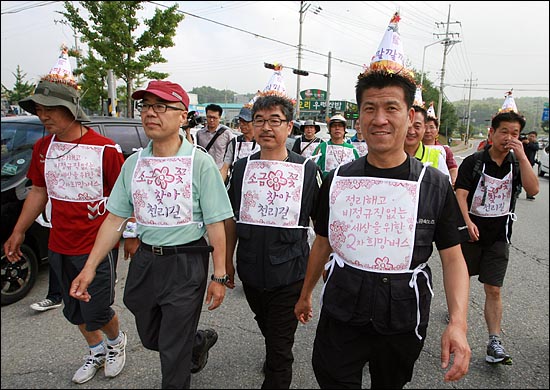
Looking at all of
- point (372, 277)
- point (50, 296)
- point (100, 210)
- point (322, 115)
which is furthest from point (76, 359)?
point (322, 115)

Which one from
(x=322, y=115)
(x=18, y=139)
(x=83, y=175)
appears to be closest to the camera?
(x=83, y=175)

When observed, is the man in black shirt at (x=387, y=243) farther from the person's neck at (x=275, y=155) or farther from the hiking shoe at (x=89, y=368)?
the hiking shoe at (x=89, y=368)

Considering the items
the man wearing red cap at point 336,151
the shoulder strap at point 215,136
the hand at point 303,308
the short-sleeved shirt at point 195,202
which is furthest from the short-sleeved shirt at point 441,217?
the shoulder strap at point 215,136

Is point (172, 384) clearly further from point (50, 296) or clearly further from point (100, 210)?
point (50, 296)

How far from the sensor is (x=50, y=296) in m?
3.50

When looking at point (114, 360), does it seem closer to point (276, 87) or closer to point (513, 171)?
point (276, 87)

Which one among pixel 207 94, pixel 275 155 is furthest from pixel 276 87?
pixel 207 94

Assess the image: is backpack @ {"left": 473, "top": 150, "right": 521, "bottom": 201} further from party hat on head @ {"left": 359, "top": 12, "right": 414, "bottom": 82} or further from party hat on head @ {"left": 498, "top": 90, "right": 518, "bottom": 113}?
party hat on head @ {"left": 359, "top": 12, "right": 414, "bottom": 82}

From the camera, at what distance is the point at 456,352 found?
1.44 meters

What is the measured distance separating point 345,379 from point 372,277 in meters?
0.55

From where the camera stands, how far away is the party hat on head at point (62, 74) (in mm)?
2727

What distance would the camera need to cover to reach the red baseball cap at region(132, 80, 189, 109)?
2035mm

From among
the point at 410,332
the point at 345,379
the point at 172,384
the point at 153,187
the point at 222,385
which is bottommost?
the point at 222,385

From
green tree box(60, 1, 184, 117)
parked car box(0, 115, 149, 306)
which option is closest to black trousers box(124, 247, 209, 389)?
parked car box(0, 115, 149, 306)
